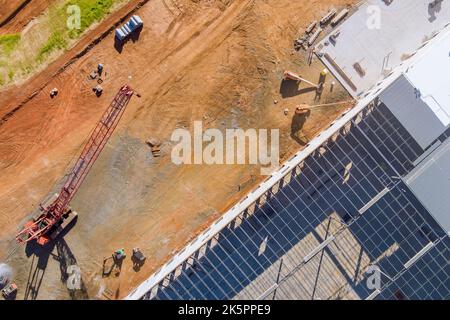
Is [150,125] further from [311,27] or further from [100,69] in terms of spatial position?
[311,27]

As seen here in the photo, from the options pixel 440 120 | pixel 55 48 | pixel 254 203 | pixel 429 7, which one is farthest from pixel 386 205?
pixel 55 48

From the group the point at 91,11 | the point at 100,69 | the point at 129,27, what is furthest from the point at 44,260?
the point at 91,11

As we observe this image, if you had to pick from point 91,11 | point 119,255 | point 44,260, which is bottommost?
point 119,255

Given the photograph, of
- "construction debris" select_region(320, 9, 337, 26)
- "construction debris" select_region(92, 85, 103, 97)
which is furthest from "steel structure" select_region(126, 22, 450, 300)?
"construction debris" select_region(92, 85, 103, 97)

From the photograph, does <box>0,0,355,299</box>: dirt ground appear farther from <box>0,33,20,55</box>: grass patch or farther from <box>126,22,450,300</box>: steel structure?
<box>0,33,20,55</box>: grass patch

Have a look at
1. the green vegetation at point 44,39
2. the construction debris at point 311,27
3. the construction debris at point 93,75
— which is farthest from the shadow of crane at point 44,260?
the construction debris at point 311,27

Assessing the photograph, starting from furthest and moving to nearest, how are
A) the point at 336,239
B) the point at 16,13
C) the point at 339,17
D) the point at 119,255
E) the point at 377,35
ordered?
the point at 377,35 < the point at 339,17 < the point at 16,13 < the point at 119,255 < the point at 336,239

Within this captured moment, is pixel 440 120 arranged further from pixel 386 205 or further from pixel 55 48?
pixel 55 48
